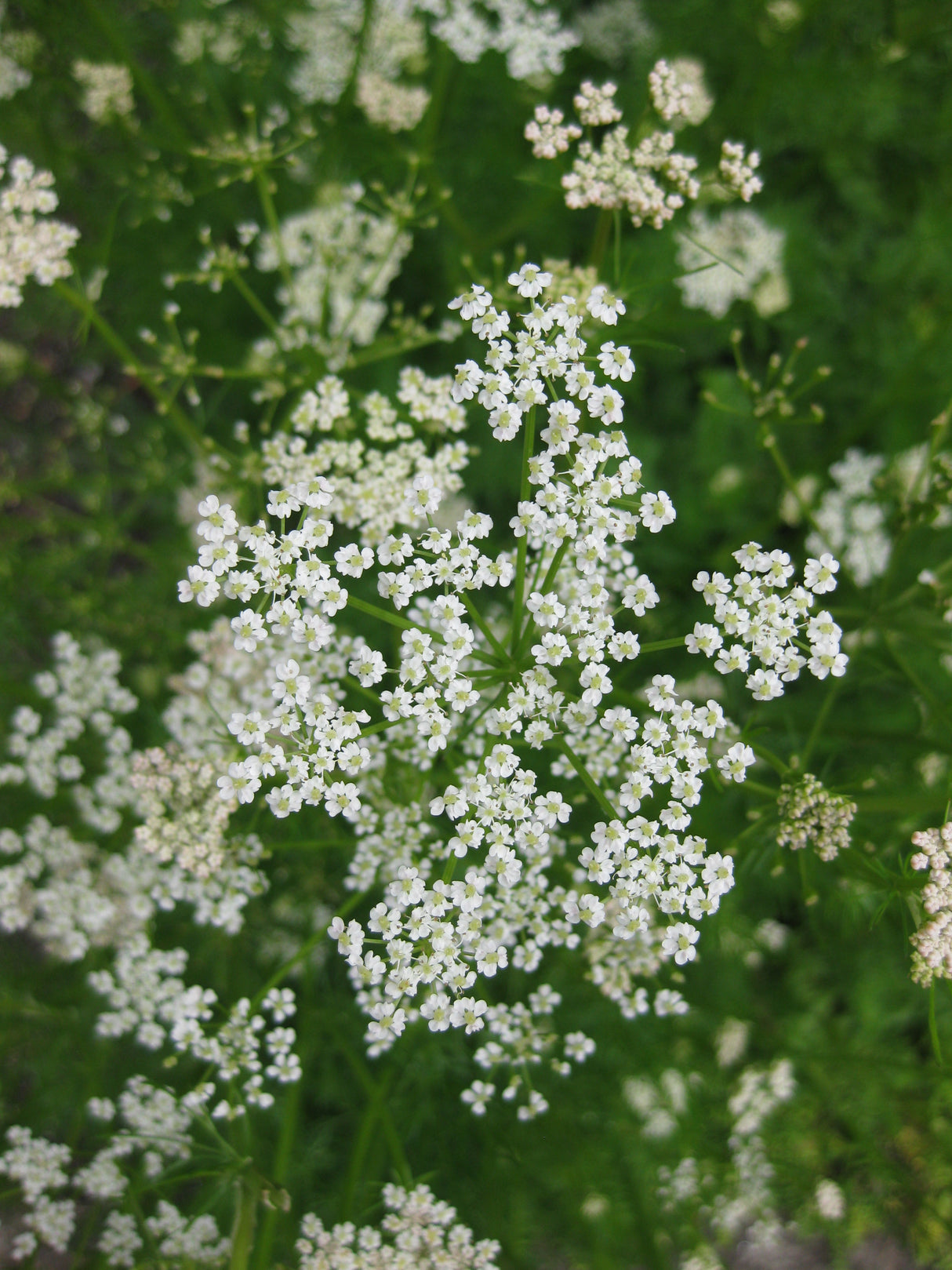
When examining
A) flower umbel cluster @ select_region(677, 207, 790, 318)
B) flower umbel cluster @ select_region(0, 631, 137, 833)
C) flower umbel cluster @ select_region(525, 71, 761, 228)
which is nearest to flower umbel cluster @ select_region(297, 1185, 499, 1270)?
flower umbel cluster @ select_region(0, 631, 137, 833)

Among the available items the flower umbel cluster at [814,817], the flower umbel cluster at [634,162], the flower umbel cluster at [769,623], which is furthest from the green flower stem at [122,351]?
the flower umbel cluster at [814,817]

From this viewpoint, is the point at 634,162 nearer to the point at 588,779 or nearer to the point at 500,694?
the point at 500,694

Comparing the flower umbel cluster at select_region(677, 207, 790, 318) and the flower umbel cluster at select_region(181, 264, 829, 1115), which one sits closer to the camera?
the flower umbel cluster at select_region(181, 264, 829, 1115)

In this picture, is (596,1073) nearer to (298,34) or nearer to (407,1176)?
(407,1176)

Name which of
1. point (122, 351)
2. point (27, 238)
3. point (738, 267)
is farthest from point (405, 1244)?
point (738, 267)

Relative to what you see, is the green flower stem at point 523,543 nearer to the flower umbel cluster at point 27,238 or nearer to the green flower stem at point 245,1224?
the flower umbel cluster at point 27,238

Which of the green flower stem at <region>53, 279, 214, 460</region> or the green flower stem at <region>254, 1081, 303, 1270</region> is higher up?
the green flower stem at <region>53, 279, 214, 460</region>

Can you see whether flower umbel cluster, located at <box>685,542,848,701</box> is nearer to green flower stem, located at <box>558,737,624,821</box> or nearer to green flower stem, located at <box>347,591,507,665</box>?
green flower stem, located at <box>558,737,624,821</box>
